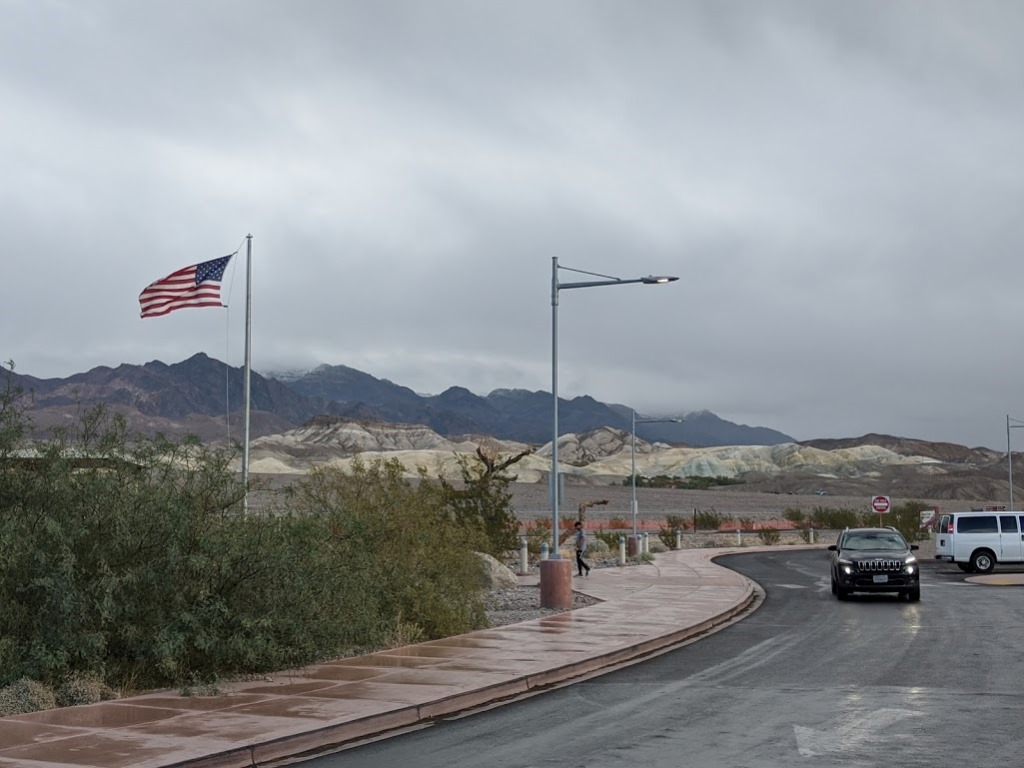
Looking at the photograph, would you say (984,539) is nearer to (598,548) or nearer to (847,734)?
(598,548)

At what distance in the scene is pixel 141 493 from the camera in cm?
1362

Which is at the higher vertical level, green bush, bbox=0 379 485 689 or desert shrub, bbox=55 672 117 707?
green bush, bbox=0 379 485 689

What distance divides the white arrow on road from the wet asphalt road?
0.06 ft

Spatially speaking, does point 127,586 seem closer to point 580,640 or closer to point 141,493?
point 141,493

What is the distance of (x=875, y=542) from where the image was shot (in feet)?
89.1

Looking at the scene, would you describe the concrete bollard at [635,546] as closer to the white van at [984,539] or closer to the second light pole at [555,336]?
the white van at [984,539]

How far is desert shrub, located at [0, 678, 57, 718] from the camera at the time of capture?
11.4m

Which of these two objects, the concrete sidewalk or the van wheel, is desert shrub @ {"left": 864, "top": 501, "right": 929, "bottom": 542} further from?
the concrete sidewalk

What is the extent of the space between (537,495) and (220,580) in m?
92.7

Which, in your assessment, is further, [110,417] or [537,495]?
[537,495]

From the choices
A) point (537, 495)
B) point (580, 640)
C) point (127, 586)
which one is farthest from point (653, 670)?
point (537, 495)

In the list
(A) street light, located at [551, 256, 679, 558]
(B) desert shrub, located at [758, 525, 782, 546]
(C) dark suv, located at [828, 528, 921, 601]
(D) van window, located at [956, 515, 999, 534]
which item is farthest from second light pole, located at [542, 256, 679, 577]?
(B) desert shrub, located at [758, 525, 782, 546]

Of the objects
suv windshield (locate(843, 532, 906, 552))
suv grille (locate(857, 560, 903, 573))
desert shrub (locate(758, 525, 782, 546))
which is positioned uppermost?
suv windshield (locate(843, 532, 906, 552))

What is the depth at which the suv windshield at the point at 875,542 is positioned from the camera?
26891 millimetres
